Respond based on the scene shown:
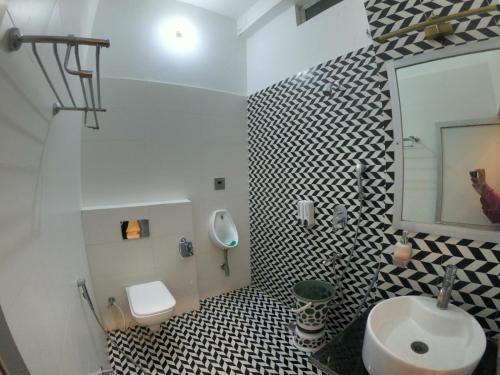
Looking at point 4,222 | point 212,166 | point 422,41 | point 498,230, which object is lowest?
point 498,230

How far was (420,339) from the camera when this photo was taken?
3.61 feet

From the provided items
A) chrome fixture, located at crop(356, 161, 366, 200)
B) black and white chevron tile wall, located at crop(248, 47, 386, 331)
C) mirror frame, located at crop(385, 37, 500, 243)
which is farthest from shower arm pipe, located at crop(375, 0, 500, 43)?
chrome fixture, located at crop(356, 161, 366, 200)

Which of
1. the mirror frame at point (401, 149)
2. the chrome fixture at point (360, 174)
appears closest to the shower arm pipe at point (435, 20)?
the mirror frame at point (401, 149)

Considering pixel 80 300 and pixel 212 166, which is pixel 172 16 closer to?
pixel 212 166

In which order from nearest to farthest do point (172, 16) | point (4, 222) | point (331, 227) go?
point (4, 222) < point (331, 227) < point (172, 16)

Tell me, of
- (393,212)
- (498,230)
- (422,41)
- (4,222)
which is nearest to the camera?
(4,222)

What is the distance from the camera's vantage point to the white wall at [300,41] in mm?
1743

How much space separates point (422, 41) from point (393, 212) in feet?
2.91

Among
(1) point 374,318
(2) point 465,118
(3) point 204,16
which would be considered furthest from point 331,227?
(3) point 204,16

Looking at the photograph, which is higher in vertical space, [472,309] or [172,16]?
[172,16]

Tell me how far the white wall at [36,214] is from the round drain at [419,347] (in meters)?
1.36

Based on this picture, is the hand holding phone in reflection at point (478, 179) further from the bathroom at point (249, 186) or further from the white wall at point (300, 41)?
the white wall at point (300, 41)

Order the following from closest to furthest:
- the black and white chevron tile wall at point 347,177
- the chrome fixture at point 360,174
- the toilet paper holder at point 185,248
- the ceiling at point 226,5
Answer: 1. the black and white chevron tile wall at point 347,177
2. the chrome fixture at point 360,174
3. the toilet paper holder at point 185,248
4. the ceiling at point 226,5

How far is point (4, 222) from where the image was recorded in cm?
60
